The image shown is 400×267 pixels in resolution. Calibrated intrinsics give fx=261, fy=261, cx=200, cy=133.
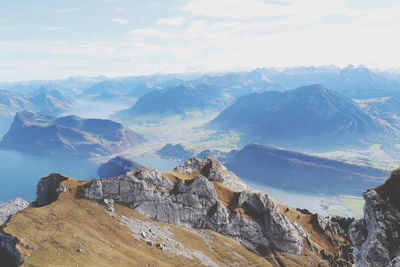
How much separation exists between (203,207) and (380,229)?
2008 inches

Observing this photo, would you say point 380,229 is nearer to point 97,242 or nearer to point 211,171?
point 211,171

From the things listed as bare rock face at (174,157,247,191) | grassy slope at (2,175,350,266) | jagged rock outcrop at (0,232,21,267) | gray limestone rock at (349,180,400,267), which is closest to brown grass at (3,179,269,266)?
grassy slope at (2,175,350,266)

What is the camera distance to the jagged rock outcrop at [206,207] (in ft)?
275

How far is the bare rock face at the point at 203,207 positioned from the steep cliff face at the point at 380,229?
27.1m

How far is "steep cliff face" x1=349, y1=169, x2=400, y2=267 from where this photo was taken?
52500 millimetres

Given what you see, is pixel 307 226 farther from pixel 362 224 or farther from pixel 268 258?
pixel 362 224

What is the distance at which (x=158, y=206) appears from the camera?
85.4 meters

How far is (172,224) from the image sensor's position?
84375 millimetres

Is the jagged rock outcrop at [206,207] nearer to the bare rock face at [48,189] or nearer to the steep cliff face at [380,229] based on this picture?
the bare rock face at [48,189]

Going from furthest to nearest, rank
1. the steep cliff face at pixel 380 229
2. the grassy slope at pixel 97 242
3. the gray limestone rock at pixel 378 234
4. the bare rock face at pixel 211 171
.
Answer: the bare rock face at pixel 211 171
the grassy slope at pixel 97 242
the steep cliff face at pixel 380 229
the gray limestone rock at pixel 378 234

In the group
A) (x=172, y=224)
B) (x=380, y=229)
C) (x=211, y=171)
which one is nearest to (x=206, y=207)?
(x=172, y=224)

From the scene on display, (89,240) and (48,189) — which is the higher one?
(48,189)

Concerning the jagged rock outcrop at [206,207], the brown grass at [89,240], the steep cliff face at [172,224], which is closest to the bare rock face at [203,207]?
the jagged rock outcrop at [206,207]

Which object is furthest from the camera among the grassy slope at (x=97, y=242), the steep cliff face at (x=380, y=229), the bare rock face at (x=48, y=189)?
the bare rock face at (x=48, y=189)
